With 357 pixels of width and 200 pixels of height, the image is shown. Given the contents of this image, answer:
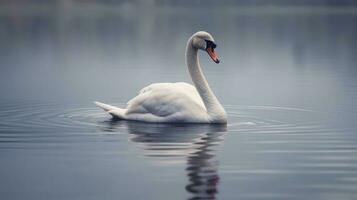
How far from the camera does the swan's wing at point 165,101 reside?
16328 mm

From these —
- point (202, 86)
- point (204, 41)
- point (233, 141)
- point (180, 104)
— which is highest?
point (204, 41)

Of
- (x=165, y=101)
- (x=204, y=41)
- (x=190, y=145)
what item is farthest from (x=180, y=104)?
(x=190, y=145)

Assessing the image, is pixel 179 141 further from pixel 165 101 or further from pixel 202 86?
pixel 202 86

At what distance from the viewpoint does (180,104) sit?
16297 mm

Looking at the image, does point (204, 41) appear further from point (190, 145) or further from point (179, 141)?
point (190, 145)

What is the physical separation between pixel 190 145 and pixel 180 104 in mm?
2200

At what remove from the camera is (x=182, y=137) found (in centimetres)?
1497

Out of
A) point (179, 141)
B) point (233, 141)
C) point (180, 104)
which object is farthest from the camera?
point (180, 104)

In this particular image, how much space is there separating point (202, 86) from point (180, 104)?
0.86 meters

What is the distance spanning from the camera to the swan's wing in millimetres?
16328

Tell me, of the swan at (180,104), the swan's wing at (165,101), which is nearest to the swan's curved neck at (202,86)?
the swan at (180,104)

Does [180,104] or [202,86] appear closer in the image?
[180,104]

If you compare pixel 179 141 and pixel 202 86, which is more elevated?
pixel 202 86

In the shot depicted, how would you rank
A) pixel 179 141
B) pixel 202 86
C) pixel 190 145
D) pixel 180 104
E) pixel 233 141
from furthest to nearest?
1. pixel 202 86
2. pixel 180 104
3. pixel 233 141
4. pixel 179 141
5. pixel 190 145
